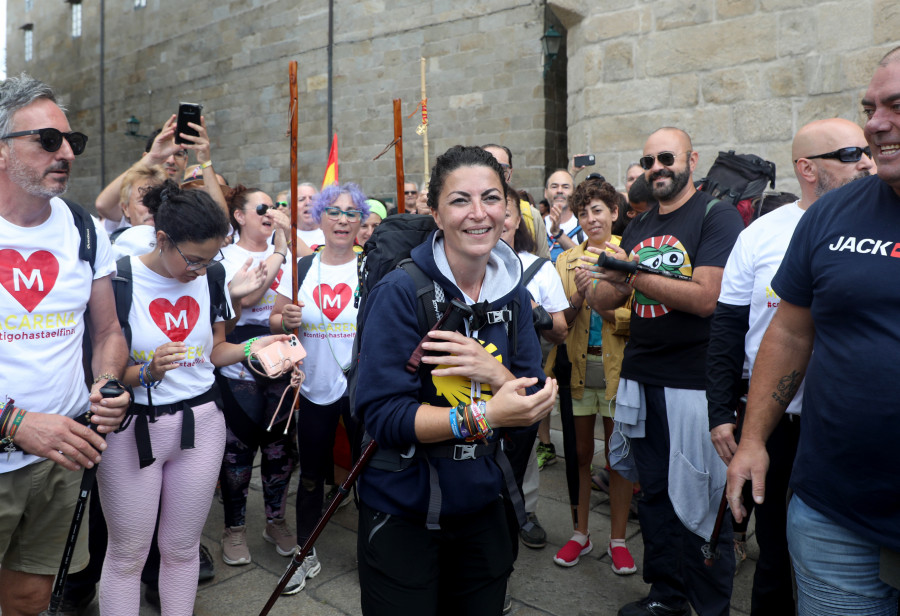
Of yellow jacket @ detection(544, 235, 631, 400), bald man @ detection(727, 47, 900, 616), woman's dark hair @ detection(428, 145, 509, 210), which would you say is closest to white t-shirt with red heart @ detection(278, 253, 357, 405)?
yellow jacket @ detection(544, 235, 631, 400)

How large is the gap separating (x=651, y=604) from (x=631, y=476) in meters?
0.58

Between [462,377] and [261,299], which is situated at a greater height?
[261,299]

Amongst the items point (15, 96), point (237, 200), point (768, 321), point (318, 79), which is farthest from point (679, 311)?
point (318, 79)

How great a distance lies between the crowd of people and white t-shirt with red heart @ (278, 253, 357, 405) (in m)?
0.01

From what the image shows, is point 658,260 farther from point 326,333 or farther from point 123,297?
point 123,297

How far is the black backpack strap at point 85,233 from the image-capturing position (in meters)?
2.42

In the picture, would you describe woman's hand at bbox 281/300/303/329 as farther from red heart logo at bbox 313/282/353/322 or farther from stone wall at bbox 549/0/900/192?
stone wall at bbox 549/0/900/192

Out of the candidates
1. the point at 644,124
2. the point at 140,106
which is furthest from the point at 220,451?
the point at 140,106

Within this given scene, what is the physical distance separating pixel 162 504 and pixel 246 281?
1315 millimetres

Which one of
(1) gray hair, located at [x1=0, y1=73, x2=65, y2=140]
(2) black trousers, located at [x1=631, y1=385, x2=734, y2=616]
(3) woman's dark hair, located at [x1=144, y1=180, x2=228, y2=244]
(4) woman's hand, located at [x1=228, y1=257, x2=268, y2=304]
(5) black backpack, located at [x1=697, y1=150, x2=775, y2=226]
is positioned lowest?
(2) black trousers, located at [x1=631, y1=385, x2=734, y2=616]

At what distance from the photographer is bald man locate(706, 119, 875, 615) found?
262 centimetres

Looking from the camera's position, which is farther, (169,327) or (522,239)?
(522,239)

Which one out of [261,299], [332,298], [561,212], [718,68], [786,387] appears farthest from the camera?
[561,212]

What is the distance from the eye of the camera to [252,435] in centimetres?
367
